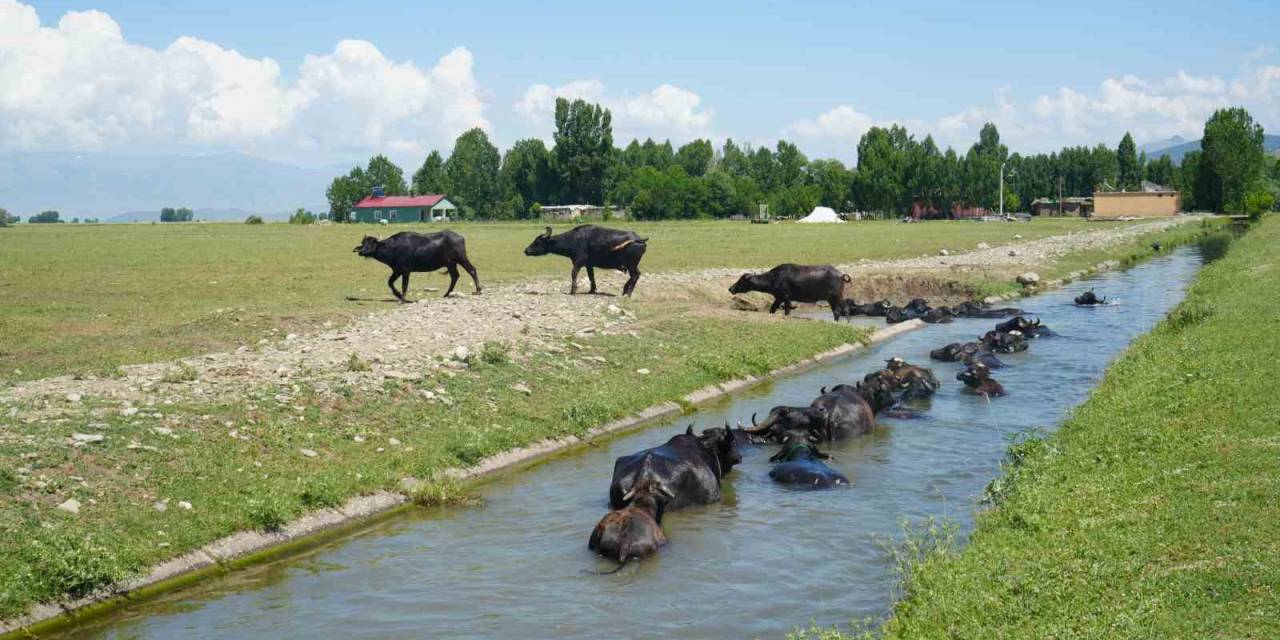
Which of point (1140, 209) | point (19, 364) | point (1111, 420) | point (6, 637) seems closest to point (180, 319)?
point (19, 364)

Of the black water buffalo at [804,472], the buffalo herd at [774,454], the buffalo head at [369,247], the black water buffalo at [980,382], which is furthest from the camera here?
the buffalo head at [369,247]

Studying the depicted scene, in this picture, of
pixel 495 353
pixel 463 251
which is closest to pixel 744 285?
pixel 463 251

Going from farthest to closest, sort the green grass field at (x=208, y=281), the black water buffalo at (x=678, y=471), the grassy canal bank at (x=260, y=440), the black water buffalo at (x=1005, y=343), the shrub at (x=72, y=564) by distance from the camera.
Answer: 1. the black water buffalo at (x=1005, y=343)
2. the green grass field at (x=208, y=281)
3. the black water buffalo at (x=678, y=471)
4. the grassy canal bank at (x=260, y=440)
5. the shrub at (x=72, y=564)

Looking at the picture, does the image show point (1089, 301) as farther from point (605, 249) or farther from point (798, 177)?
point (798, 177)

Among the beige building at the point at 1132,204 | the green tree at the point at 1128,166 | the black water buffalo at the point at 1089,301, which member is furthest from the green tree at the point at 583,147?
the black water buffalo at the point at 1089,301

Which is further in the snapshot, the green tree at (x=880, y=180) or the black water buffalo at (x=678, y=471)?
the green tree at (x=880, y=180)

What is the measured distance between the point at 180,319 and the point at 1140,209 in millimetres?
121797

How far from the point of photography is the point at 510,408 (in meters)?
16.0

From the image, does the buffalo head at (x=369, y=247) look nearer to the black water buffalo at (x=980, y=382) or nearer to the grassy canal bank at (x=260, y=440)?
the grassy canal bank at (x=260, y=440)

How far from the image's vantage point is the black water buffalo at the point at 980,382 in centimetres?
1927

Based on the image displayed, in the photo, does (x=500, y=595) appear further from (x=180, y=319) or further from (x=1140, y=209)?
(x=1140, y=209)

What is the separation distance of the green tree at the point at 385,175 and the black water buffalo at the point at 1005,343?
148413 millimetres

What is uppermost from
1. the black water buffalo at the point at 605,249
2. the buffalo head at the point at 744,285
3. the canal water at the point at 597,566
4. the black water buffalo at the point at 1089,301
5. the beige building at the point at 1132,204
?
the beige building at the point at 1132,204

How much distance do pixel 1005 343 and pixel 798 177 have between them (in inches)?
5081
